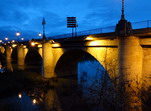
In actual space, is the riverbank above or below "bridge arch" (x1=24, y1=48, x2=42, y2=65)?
below

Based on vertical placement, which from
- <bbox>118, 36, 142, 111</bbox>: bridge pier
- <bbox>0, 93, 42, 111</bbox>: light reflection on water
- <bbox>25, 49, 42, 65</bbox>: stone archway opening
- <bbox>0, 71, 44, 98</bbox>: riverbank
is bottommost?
<bbox>0, 93, 42, 111</bbox>: light reflection on water

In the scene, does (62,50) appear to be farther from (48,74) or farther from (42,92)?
(42,92)

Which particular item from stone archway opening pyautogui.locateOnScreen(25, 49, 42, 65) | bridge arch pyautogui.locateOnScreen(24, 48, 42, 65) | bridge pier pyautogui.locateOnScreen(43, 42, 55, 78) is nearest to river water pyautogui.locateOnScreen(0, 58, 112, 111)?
bridge pier pyautogui.locateOnScreen(43, 42, 55, 78)

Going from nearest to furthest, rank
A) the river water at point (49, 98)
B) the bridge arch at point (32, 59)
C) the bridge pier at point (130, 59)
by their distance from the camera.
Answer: the bridge pier at point (130, 59) < the river water at point (49, 98) < the bridge arch at point (32, 59)

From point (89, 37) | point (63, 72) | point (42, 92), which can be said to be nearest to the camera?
point (89, 37)

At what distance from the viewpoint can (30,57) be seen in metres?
59.0

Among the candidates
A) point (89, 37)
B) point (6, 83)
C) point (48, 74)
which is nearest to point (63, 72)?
point (48, 74)

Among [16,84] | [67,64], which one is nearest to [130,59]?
[16,84]

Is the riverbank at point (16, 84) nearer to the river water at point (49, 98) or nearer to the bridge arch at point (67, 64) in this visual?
the river water at point (49, 98)

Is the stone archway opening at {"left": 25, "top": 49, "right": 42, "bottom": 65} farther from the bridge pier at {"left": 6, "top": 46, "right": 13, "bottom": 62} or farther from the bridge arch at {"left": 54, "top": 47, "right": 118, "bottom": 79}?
the bridge arch at {"left": 54, "top": 47, "right": 118, "bottom": 79}

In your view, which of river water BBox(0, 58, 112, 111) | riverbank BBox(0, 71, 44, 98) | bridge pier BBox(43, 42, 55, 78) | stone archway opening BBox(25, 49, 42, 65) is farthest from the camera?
stone archway opening BBox(25, 49, 42, 65)

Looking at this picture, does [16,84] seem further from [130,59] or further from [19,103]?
[130,59]

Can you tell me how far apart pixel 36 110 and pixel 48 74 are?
14.4 m

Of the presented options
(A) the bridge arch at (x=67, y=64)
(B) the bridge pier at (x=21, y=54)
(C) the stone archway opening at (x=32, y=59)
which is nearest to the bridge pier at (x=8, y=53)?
(C) the stone archway opening at (x=32, y=59)
